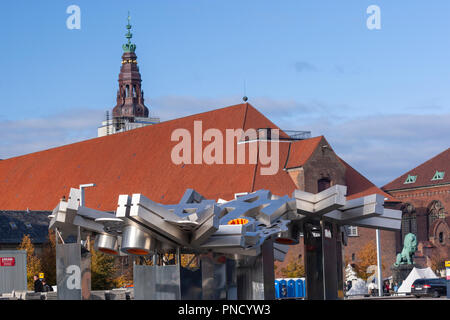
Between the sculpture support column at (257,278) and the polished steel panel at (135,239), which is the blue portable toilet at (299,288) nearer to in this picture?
the sculpture support column at (257,278)

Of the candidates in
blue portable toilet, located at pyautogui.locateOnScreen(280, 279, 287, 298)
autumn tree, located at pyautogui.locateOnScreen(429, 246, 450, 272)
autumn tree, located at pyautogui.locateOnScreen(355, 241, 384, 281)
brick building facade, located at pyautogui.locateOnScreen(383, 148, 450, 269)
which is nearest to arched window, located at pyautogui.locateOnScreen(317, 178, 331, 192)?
autumn tree, located at pyautogui.locateOnScreen(355, 241, 384, 281)

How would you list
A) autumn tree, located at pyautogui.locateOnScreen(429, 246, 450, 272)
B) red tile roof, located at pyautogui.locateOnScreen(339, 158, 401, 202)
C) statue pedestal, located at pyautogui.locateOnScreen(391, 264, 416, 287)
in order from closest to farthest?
statue pedestal, located at pyautogui.locateOnScreen(391, 264, 416, 287) → red tile roof, located at pyautogui.locateOnScreen(339, 158, 401, 202) → autumn tree, located at pyautogui.locateOnScreen(429, 246, 450, 272)

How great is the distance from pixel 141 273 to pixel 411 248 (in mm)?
48909

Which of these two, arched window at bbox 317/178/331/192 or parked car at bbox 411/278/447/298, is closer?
parked car at bbox 411/278/447/298

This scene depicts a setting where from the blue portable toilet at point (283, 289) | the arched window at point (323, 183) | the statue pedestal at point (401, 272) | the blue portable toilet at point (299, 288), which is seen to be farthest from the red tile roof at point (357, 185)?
the blue portable toilet at point (283, 289)

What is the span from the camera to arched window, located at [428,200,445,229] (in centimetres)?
10044

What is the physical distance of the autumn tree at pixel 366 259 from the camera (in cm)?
7694

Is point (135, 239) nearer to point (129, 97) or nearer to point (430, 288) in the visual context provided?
point (430, 288)

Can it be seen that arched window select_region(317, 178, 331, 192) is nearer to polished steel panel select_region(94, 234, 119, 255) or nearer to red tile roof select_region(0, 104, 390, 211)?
red tile roof select_region(0, 104, 390, 211)

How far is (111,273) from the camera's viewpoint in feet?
174

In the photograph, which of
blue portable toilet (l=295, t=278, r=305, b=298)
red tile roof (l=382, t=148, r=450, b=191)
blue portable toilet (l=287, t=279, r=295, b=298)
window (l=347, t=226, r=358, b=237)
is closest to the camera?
blue portable toilet (l=287, t=279, r=295, b=298)

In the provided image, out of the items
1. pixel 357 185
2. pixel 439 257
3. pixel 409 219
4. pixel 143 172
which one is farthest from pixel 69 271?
pixel 409 219

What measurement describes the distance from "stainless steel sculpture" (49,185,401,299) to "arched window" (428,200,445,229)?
69173mm
